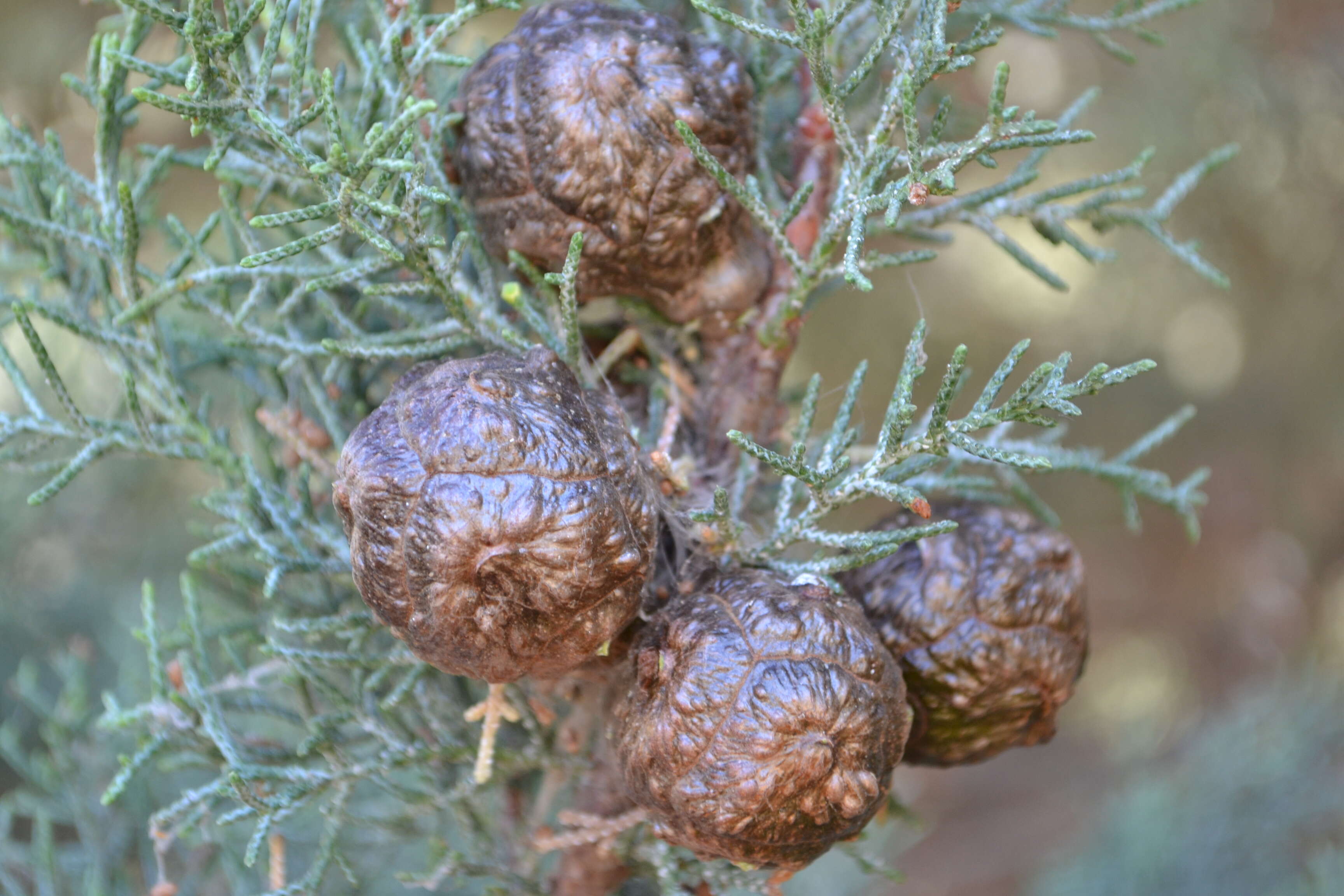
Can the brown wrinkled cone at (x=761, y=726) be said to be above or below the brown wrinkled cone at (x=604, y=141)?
below

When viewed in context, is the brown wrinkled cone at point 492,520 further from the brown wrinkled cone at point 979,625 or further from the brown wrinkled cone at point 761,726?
the brown wrinkled cone at point 979,625

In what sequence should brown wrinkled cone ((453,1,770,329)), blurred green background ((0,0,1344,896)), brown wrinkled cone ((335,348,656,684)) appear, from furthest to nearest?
blurred green background ((0,0,1344,896))
brown wrinkled cone ((453,1,770,329))
brown wrinkled cone ((335,348,656,684))

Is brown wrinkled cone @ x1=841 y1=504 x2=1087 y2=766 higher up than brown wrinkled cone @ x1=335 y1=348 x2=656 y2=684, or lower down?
lower down

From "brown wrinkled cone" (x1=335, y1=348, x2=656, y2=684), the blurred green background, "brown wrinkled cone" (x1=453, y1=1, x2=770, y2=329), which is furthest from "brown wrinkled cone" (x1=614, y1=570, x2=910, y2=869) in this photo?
the blurred green background

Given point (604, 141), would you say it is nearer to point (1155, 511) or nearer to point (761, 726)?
point (761, 726)

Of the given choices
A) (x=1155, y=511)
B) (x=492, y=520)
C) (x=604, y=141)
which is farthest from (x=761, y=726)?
(x=1155, y=511)

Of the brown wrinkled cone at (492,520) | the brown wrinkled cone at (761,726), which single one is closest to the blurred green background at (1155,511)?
the brown wrinkled cone at (761,726)

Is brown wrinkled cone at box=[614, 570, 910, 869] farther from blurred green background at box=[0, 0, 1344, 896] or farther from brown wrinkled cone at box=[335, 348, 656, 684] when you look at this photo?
blurred green background at box=[0, 0, 1344, 896]

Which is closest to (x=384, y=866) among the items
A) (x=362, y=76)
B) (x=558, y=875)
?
(x=558, y=875)
